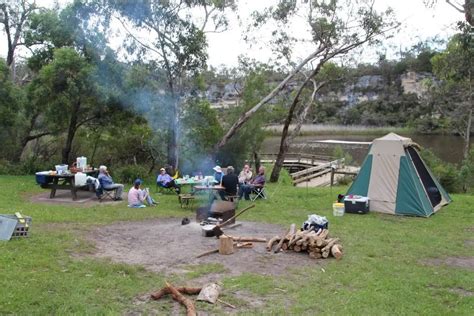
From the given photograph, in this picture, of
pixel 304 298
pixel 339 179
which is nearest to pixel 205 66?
pixel 339 179

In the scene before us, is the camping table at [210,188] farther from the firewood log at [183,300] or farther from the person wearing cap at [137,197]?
the firewood log at [183,300]

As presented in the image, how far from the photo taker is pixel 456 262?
668 centimetres

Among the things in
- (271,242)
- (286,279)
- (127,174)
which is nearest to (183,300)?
(286,279)

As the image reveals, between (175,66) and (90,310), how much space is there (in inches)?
455

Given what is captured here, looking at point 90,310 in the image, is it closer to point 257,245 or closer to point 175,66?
point 257,245

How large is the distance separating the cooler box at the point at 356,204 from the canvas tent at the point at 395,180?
0.37m

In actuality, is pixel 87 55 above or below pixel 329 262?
above

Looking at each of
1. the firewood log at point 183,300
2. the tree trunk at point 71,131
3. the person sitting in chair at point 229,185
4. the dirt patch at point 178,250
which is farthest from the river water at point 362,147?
the firewood log at point 183,300

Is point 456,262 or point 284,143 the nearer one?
point 456,262

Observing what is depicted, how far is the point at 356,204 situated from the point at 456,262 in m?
3.84

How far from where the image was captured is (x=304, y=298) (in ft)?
16.3

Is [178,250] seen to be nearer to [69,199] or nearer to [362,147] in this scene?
[69,199]

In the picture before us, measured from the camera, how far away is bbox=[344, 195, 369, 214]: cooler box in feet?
34.3

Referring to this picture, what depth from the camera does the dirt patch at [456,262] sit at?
6.51m
